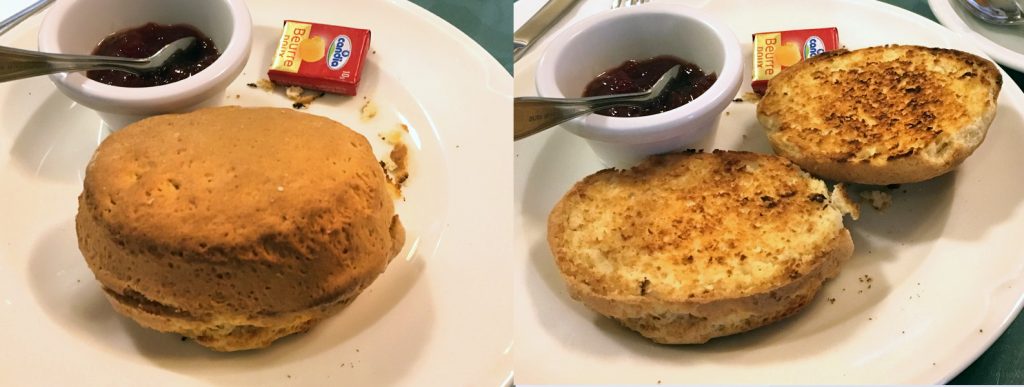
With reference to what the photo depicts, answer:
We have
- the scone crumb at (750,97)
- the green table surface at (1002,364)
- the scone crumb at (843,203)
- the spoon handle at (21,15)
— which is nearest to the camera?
the green table surface at (1002,364)

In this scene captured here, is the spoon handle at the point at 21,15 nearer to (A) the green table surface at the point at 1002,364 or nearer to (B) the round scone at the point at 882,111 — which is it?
(B) the round scone at the point at 882,111

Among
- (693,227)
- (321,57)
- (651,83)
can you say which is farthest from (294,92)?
(693,227)

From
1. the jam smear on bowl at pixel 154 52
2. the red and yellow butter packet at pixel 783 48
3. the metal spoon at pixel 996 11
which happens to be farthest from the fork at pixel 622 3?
the jam smear on bowl at pixel 154 52

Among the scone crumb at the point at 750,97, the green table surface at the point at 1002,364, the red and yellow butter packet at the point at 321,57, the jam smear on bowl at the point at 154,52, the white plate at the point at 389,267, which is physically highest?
the jam smear on bowl at the point at 154,52

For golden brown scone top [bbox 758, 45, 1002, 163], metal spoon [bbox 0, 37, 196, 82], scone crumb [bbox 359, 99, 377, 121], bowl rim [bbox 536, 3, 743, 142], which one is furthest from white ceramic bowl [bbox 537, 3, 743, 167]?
metal spoon [bbox 0, 37, 196, 82]

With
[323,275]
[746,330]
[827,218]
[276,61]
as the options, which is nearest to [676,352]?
[746,330]

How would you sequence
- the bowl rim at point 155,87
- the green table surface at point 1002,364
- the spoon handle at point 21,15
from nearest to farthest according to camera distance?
the green table surface at point 1002,364, the bowl rim at point 155,87, the spoon handle at point 21,15

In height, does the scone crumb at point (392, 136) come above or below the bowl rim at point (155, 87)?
below
